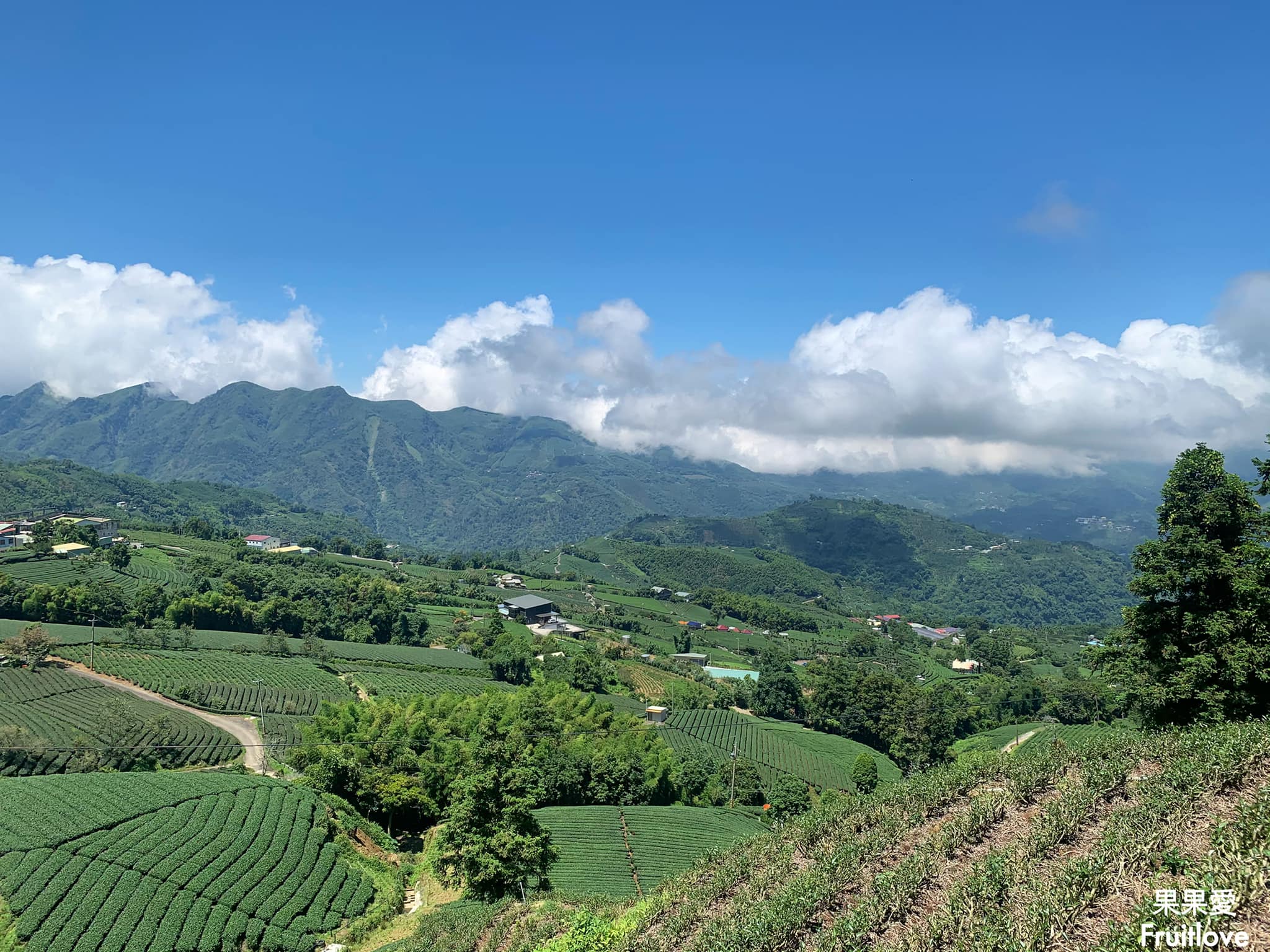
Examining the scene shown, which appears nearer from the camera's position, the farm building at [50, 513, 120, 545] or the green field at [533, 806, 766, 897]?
the green field at [533, 806, 766, 897]

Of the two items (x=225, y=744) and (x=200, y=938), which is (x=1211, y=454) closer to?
(x=200, y=938)

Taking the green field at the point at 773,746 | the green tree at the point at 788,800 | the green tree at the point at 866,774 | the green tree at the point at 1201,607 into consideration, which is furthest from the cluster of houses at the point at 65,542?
the green tree at the point at 1201,607

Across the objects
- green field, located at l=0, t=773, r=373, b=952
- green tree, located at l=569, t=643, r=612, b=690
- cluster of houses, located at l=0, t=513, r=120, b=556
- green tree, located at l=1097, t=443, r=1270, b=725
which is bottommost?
green tree, located at l=569, t=643, r=612, b=690

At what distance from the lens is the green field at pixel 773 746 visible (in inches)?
2522

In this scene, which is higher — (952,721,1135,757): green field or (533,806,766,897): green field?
(533,806,766,897): green field

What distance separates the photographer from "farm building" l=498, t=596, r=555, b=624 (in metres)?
132

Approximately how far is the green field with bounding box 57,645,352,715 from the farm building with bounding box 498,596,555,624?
6020 centimetres

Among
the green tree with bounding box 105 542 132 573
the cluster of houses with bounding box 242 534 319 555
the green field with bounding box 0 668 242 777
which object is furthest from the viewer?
the cluster of houses with bounding box 242 534 319 555

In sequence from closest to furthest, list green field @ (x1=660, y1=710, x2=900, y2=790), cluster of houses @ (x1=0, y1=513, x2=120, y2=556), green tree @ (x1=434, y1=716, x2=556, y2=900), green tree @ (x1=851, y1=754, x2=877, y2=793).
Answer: green tree @ (x1=434, y1=716, x2=556, y2=900) < green tree @ (x1=851, y1=754, x2=877, y2=793) < green field @ (x1=660, y1=710, x2=900, y2=790) < cluster of houses @ (x1=0, y1=513, x2=120, y2=556)

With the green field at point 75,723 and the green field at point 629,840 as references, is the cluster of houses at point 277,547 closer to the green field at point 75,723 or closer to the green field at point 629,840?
the green field at point 75,723

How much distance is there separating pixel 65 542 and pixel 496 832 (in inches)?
5058

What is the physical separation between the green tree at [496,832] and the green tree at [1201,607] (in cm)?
2230

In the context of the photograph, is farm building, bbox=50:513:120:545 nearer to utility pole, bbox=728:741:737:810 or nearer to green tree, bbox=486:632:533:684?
green tree, bbox=486:632:533:684

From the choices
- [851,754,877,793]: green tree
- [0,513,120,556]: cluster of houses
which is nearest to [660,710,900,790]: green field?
[851,754,877,793]: green tree
